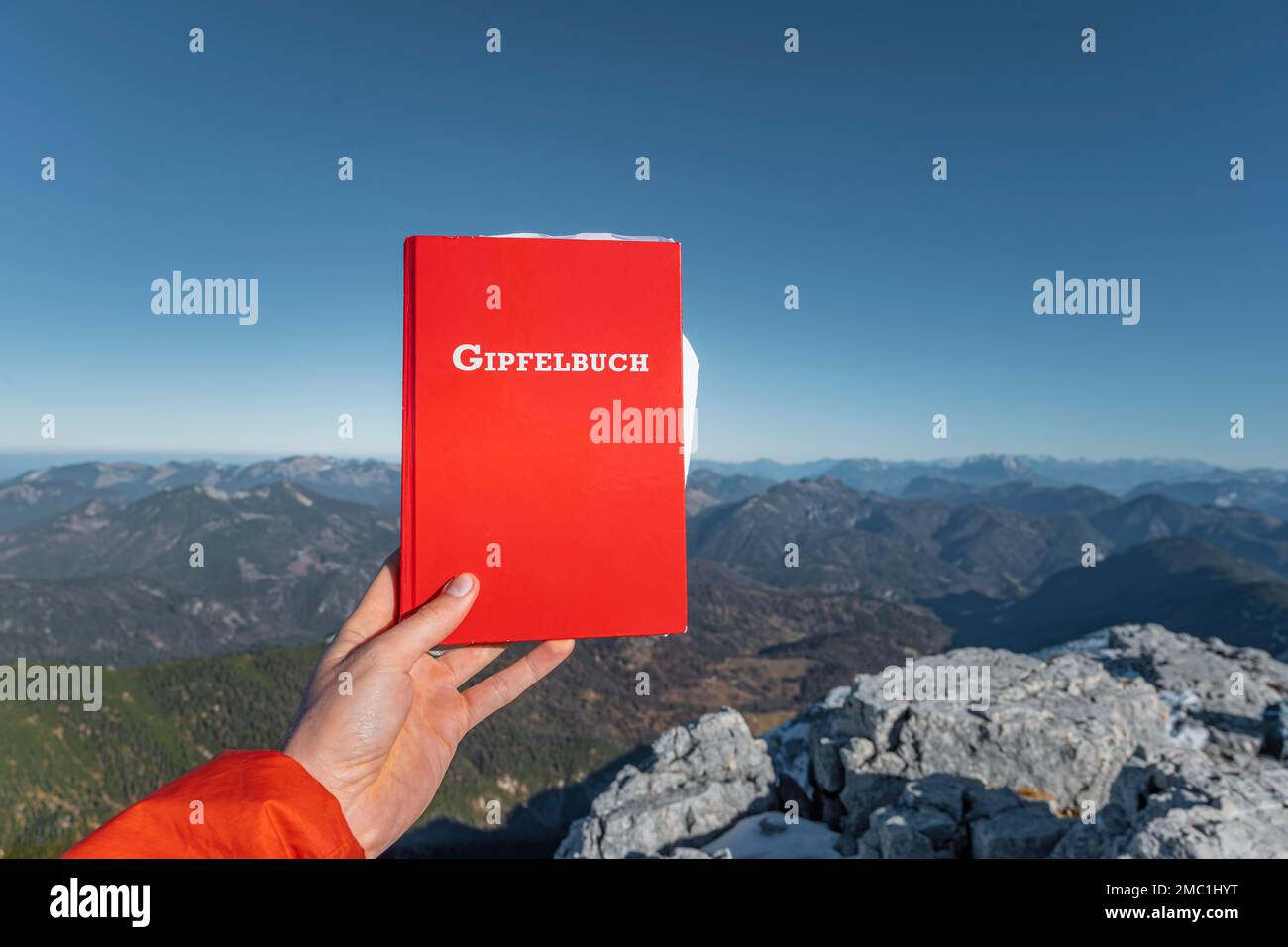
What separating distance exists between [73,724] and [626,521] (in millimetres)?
153485

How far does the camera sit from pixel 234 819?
215cm

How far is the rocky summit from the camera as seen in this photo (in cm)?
1487

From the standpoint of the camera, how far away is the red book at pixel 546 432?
2.93 m

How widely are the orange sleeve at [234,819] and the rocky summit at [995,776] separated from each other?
52.8 feet

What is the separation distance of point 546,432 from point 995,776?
3275 cm

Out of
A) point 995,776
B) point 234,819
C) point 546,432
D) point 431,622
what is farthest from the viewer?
point 995,776

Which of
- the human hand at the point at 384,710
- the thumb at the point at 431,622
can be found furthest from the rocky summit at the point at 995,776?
the thumb at the point at 431,622

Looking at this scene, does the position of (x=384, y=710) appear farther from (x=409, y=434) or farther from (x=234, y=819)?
(x=409, y=434)

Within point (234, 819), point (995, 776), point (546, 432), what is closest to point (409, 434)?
point (546, 432)

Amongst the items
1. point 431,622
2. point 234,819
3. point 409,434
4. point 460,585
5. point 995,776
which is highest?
→ point 409,434
